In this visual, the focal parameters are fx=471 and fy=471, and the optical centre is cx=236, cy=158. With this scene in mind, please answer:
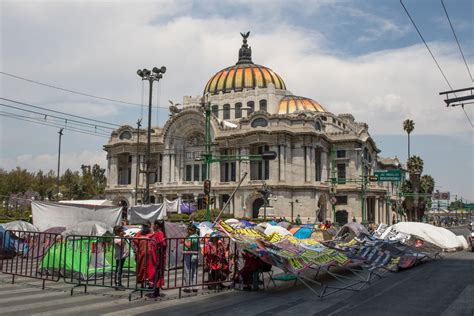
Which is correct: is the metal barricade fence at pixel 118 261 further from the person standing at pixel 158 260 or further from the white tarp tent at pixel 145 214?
the white tarp tent at pixel 145 214

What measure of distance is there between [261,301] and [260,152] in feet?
157

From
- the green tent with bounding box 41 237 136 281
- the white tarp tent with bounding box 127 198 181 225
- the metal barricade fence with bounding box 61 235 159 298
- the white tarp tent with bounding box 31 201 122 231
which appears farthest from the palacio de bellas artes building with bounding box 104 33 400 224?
the metal barricade fence with bounding box 61 235 159 298

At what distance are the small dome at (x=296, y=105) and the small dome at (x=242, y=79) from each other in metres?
3.07

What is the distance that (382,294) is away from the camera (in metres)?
11.5

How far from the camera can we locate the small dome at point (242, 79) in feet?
225

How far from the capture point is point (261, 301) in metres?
10.4

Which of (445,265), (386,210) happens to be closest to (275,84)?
(386,210)

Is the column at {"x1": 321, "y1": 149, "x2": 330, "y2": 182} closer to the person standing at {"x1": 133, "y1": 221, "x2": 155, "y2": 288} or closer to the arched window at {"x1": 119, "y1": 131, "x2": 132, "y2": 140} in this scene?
the arched window at {"x1": 119, "y1": 131, "x2": 132, "y2": 140}

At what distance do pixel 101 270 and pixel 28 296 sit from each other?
2692mm

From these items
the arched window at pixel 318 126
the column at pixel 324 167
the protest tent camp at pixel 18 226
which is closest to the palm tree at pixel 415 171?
the column at pixel 324 167

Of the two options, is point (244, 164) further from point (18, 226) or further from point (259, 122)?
point (18, 226)

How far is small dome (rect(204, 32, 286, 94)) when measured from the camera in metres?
68.6

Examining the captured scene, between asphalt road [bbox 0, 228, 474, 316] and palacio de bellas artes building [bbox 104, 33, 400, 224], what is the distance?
124 feet

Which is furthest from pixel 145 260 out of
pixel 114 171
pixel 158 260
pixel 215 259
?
pixel 114 171
